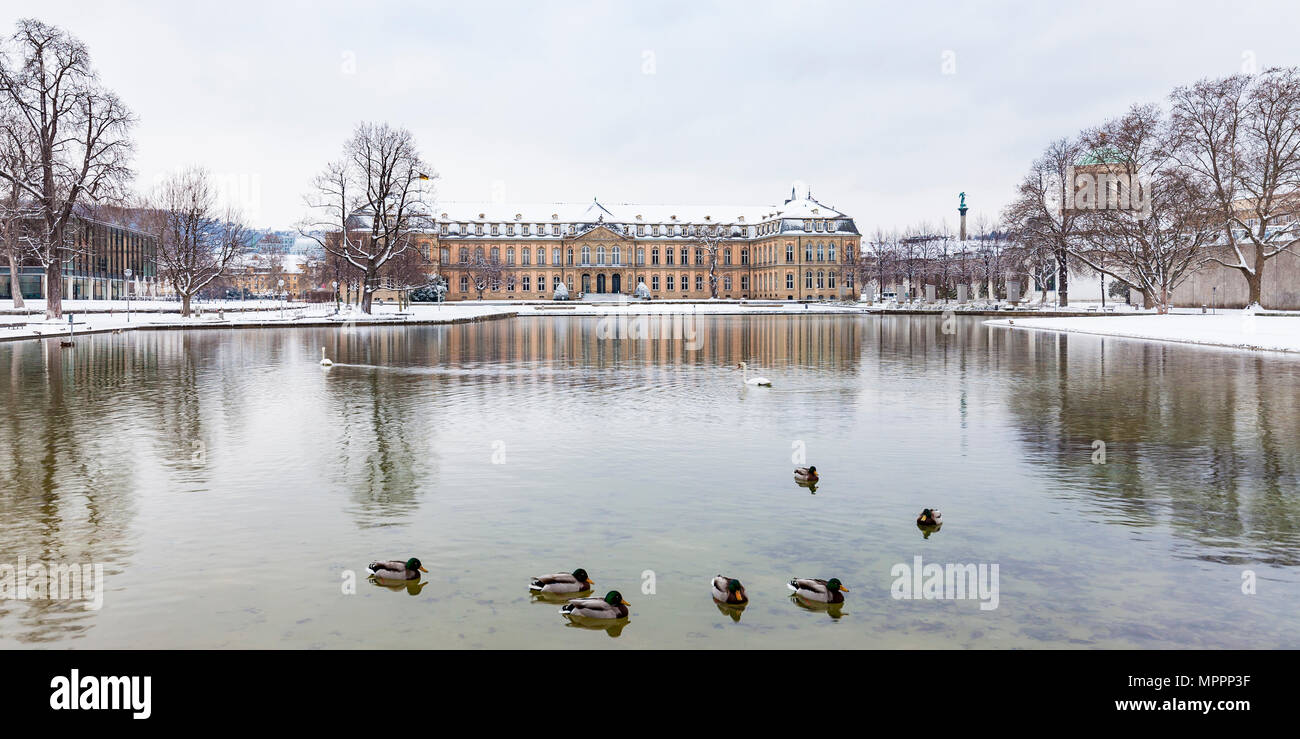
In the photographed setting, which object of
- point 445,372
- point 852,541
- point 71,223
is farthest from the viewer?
point 71,223

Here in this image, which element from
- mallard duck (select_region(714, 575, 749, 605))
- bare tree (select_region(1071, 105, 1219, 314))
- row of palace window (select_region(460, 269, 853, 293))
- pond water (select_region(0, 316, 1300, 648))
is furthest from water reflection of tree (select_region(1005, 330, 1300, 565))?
row of palace window (select_region(460, 269, 853, 293))

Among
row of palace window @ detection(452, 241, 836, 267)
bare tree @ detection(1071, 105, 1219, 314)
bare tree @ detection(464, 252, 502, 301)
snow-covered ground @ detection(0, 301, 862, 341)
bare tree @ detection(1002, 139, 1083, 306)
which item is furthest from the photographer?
row of palace window @ detection(452, 241, 836, 267)

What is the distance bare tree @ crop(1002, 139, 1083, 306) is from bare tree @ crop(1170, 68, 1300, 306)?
992cm

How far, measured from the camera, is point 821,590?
28.5 feet

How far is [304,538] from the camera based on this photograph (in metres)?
11.0

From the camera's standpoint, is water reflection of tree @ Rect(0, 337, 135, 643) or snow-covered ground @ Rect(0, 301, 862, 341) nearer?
water reflection of tree @ Rect(0, 337, 135, 643)

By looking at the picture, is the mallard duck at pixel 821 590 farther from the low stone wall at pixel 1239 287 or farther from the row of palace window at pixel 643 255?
the row of palace window at pixel 643 255

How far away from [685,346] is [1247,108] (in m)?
48.2

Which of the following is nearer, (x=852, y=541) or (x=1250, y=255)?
(x=852, y=541)

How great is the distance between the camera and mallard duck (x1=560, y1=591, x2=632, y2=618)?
329 inches

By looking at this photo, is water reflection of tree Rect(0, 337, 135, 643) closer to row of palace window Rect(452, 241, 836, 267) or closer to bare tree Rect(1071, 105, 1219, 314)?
bare tree Rect(1071, 105, 1219, 314)

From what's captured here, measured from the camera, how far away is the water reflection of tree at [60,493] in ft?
28.4

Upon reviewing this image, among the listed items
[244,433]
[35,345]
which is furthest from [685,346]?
[35,345]
